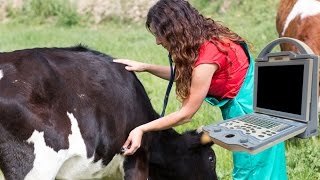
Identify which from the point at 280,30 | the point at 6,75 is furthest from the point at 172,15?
the point at 280,30

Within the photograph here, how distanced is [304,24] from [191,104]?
371 cm

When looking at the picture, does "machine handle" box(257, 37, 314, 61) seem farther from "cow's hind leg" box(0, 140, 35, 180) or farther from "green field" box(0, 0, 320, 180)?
"green field" box(0, 0, 320, 180)

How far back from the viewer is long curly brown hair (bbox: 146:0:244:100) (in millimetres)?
3533

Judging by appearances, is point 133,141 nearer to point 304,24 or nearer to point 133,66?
point 133,66

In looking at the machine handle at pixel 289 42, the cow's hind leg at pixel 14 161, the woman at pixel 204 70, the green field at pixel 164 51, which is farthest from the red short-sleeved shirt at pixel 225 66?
the green field at pixel 164 51

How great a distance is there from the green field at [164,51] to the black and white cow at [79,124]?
928mm

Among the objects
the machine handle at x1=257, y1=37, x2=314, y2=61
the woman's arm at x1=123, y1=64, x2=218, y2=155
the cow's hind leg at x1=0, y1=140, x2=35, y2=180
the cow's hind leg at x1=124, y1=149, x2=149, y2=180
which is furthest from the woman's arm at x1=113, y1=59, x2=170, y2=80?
the machine handle at x1=257, y1=37, x2=314, y2=61

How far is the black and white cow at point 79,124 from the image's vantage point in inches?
131

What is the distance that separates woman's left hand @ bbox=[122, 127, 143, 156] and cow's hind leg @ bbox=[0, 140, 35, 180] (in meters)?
0.62

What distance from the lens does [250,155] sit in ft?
12.9

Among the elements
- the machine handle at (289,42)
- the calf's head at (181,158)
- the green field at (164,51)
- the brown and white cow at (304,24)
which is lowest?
the green field at (164,51)

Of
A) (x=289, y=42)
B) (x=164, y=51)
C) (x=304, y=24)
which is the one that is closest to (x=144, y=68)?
(x=289, y=42)

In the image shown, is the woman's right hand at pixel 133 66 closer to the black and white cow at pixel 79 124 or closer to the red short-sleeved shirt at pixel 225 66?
the black and white cow at pixel 79 124

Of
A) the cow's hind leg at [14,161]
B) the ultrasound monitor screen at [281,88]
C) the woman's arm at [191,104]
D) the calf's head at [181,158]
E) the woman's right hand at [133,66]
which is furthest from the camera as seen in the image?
the calf's head at [181,158]
